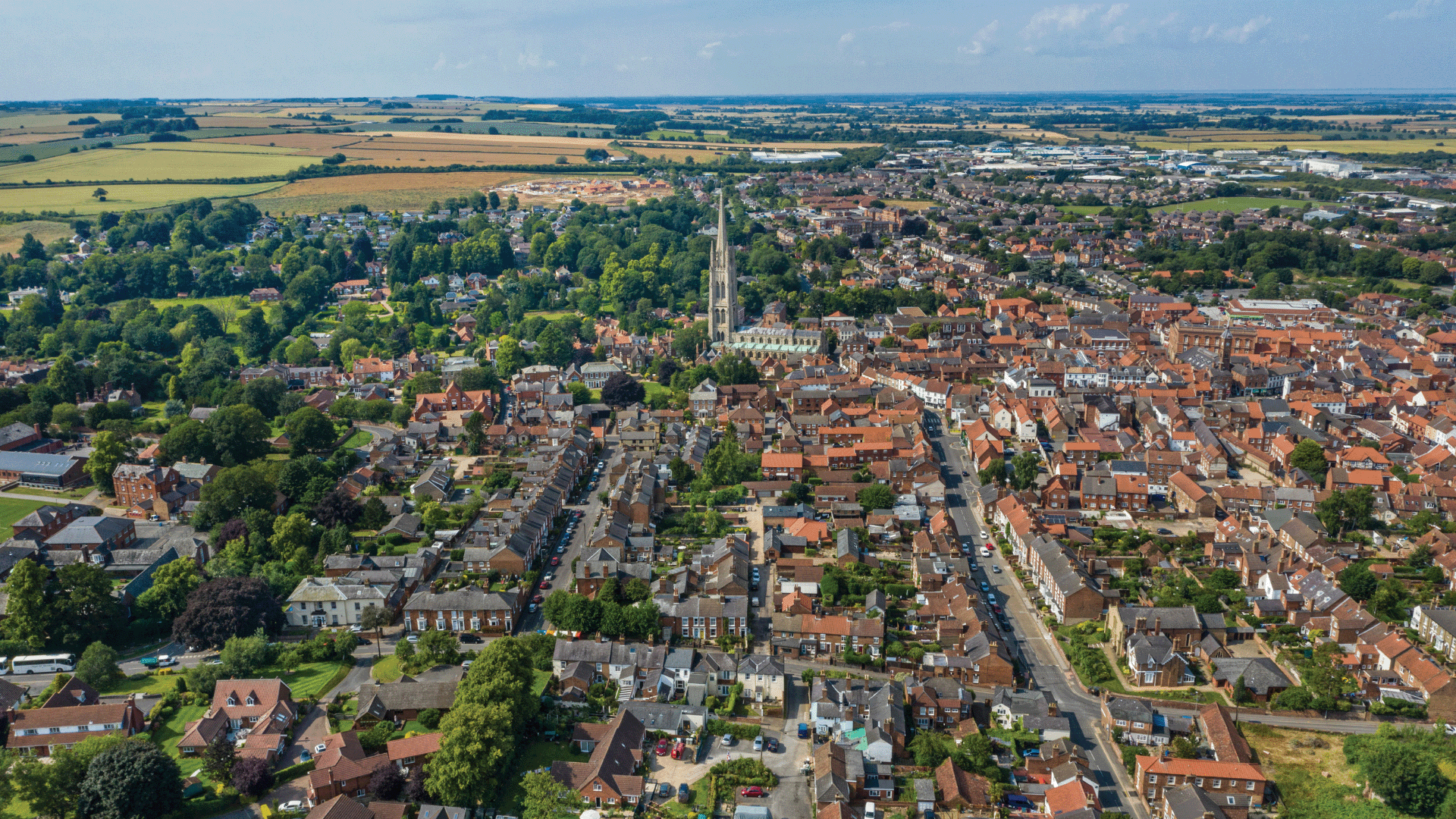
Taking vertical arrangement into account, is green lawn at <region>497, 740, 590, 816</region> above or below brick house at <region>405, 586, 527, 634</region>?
below

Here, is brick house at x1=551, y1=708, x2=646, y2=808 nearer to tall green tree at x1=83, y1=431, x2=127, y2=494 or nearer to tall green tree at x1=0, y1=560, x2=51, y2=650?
tall green tree at x1=0, y1=560, x2=51, y2=650

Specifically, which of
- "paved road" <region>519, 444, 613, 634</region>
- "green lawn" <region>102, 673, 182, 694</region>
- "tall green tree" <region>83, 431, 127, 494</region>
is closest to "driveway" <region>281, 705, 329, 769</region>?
"green lawn" <region>102, 673, 182, 694</region>

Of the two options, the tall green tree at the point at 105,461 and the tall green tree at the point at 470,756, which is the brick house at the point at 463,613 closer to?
the tall green tree at the point at 470,756

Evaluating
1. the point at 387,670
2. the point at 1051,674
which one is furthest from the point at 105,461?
the point at 1051,674

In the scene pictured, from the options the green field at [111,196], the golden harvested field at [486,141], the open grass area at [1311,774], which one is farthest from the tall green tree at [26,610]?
the golden harvested field at [486,141]

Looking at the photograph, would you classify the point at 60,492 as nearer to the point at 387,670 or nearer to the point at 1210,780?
the point at 387,670

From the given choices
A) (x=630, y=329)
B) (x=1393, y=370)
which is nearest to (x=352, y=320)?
(x=630, y=329)

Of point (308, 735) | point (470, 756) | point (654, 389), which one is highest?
point (654, 389)
